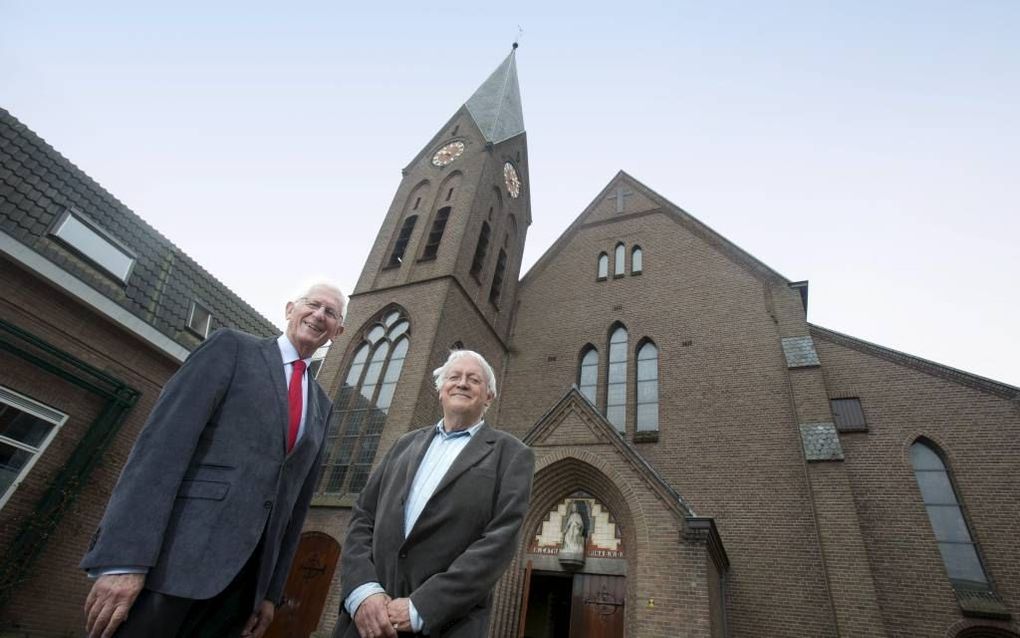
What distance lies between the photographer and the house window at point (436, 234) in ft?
49.8

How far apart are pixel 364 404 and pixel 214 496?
11.0 meters

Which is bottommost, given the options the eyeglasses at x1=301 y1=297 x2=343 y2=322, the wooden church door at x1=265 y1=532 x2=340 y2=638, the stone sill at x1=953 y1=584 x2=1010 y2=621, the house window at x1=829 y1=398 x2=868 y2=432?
the wooden church door at x1=265 y1=532 x2=340 y2=638

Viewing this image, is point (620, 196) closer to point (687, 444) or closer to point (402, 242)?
point (402, 242)

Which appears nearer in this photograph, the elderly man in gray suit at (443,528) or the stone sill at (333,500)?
the elderly man in gray suit at (443,528)

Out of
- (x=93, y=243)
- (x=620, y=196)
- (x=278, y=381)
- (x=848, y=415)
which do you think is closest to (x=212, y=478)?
(x=278, y=381)

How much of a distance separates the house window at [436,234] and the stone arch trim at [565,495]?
748 centimetres

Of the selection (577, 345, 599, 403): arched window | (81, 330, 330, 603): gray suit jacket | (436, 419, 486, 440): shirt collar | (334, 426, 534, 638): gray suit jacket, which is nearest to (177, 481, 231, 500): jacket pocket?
(81, 330, 330, 603): gray suit jacket

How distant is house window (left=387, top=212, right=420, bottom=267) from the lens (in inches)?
612

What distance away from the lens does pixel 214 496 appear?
1974 mm

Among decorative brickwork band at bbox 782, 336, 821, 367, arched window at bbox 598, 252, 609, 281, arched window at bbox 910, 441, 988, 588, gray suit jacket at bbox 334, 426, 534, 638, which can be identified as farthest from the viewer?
arched window at bbox 598, 252, 609, 281

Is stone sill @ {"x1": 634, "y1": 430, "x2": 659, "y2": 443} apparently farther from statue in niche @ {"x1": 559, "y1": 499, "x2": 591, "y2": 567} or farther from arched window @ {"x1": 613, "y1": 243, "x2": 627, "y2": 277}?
arched window @ {"x1": 613, "y1": 243, "x2": 627, "y2": 277}

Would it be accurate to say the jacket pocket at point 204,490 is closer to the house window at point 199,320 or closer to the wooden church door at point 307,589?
the wooden church door at point 307,589

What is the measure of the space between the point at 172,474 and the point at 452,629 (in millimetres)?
1232

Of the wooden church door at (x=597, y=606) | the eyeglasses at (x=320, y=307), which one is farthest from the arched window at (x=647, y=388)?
the eyeglasses at (x=320, y=307)
